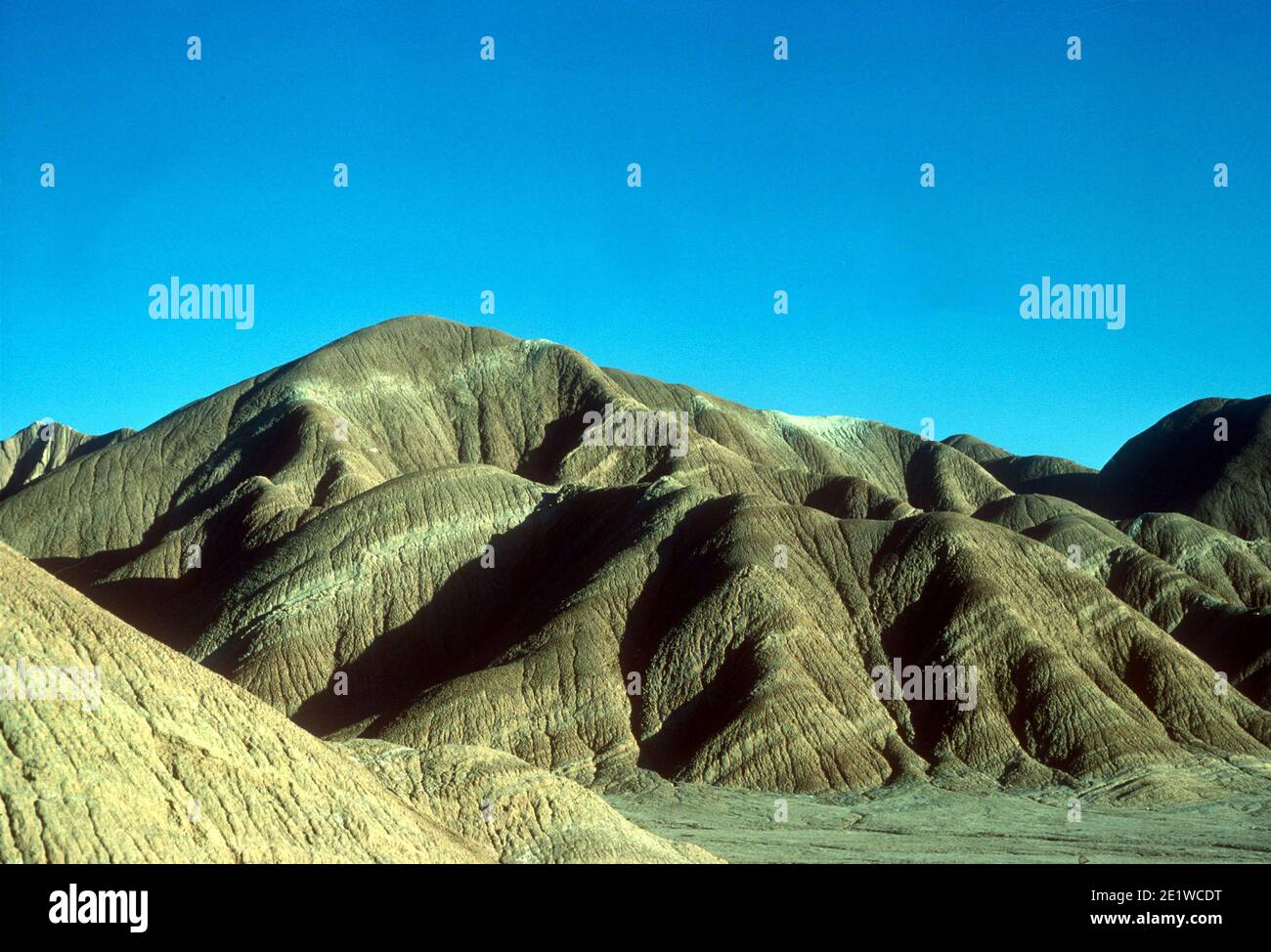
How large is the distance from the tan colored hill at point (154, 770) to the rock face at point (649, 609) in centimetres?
560

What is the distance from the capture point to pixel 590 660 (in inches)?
2672

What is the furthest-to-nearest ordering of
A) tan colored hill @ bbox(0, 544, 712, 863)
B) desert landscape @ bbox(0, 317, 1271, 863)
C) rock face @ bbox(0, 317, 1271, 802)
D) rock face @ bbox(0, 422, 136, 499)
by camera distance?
rock face @ bbox(0, 422, 136, 499) → rock face @ bbox(0, 317, 1271, 802) → desert landscape @ bbox(0, 317, 1271, 863) → tan colored hill @ bbox(0, 544, 712, 863)

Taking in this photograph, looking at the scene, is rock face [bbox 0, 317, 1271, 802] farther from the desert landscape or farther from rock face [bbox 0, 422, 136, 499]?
rock face [bbox 0, 422, 136, 499]

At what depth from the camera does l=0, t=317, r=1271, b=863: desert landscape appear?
2389 centimetres

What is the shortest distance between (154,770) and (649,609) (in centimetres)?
5219

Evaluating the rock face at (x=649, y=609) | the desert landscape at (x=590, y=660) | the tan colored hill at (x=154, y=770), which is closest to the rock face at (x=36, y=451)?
the desert landscape at (x=590, y=660)

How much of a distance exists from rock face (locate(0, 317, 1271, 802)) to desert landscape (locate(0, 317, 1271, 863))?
0.21 metres

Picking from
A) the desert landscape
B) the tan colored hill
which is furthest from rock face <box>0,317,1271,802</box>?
the tan colored hill

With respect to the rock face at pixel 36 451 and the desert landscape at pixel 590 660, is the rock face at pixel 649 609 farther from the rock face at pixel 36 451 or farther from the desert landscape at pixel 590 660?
the rock face at pixel 36 451

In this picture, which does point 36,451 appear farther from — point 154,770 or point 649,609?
point 154,770

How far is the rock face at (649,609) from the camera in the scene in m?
63.3

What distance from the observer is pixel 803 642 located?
→ 2687 inches

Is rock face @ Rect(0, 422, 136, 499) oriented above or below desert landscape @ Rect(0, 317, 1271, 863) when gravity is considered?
above

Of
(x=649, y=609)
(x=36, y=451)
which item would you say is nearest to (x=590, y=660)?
(x=649, y=609)
